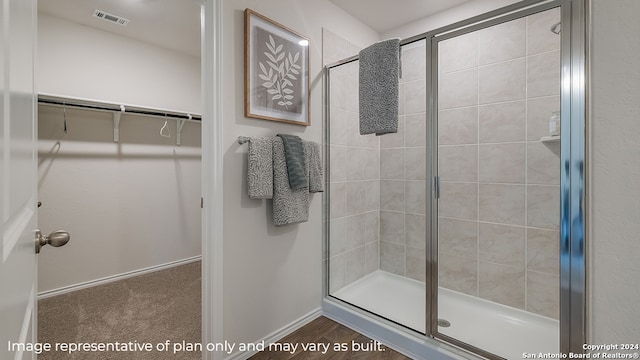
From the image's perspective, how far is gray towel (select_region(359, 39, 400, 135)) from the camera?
61.1 inches

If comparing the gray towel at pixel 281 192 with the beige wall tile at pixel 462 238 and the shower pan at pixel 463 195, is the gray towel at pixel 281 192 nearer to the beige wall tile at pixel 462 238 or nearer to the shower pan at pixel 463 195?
the shower pan at pixel 463 195

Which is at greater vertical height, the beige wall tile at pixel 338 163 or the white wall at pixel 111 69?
the white wall at pixel 111 69

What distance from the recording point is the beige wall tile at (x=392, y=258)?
8.24 ft

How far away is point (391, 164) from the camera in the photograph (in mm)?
2555

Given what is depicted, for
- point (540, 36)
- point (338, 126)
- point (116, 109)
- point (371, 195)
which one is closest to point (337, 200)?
point (371, 195)

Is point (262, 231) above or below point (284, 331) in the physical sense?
above

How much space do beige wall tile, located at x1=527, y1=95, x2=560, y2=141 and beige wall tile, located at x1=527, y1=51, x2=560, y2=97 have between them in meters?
0.05

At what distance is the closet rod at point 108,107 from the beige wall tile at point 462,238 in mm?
2698

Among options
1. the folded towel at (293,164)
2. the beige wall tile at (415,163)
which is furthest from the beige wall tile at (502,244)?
the folded towel at (293,164)

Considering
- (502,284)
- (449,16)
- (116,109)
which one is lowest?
(502,284)

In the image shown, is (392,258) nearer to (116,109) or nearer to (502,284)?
(502,284)

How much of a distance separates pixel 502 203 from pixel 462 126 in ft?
2.10

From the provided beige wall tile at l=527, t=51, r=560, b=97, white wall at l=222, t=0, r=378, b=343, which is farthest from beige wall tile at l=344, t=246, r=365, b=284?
beige wall tile at l=527, t=51, r=560, b=97

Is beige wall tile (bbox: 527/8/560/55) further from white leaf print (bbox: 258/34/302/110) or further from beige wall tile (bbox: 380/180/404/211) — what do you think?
white leaf print (bbox: 258/34/302/110)
